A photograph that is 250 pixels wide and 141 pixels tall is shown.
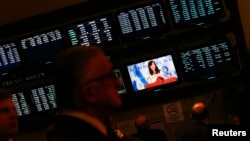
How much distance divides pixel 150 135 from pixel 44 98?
139cm

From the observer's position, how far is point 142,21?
5398 millimetres

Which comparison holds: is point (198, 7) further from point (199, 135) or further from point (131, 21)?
point (199, 135)

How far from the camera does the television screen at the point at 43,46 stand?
224 inches

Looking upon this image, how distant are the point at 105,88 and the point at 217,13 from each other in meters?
3.91

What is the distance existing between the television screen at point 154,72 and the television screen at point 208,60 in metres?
0.14

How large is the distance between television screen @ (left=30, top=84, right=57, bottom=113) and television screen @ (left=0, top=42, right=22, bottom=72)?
0.38 meters

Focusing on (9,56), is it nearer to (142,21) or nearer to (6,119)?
(142,21)

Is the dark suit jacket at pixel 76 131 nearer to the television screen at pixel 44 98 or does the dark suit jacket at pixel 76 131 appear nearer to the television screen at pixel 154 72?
the television screen at pixel 154 72

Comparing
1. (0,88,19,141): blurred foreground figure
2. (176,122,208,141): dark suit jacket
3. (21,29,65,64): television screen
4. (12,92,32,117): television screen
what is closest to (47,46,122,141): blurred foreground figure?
(0,88,19,141): blurred foreground figure

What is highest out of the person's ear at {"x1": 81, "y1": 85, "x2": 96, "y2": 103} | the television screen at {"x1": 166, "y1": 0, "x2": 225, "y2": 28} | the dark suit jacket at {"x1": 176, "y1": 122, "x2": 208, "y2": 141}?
the person's ear at {"x1": 81, "y1": 85, "x2": 96, "y2": 103}

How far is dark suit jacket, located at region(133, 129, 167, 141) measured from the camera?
5.22m

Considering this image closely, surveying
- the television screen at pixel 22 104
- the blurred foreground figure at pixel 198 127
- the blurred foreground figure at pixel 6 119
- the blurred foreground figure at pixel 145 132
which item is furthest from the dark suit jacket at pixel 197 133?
the television screen at pixel 22 104

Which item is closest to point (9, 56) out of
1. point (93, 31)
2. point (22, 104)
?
point (22, 104)

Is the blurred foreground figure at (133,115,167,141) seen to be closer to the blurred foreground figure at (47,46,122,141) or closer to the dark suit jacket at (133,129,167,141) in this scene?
the dark suit jacket at (133,129,167,141)
